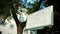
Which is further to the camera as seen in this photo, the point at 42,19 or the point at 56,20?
the point at 56,20

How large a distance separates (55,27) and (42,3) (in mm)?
1942

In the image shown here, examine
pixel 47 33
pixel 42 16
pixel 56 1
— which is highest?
pixel 56 1

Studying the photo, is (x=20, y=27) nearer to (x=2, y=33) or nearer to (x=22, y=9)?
(x=22, y=9)

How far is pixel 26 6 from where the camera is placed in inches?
513

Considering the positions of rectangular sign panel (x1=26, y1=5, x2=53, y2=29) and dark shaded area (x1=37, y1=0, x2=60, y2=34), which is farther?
dark shaded area (x1=37, y1=0, x2=60, y2=34)

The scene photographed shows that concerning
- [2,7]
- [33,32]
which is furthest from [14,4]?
[33,32]

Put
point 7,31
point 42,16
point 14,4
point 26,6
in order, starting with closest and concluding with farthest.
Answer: point 42,16, point 14,4, point 26,6, point 7,31

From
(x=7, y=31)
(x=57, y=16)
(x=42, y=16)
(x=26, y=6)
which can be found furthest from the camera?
(x=7, y=31)

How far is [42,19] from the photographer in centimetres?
892

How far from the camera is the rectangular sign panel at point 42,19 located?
27.8ft

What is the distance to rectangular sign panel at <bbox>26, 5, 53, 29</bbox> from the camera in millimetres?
8488

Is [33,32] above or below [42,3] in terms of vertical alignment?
below

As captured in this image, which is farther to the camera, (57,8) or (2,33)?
(2,33)

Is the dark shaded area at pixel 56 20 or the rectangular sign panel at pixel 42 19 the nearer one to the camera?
the rectangular sign panel at pixel 42 19
